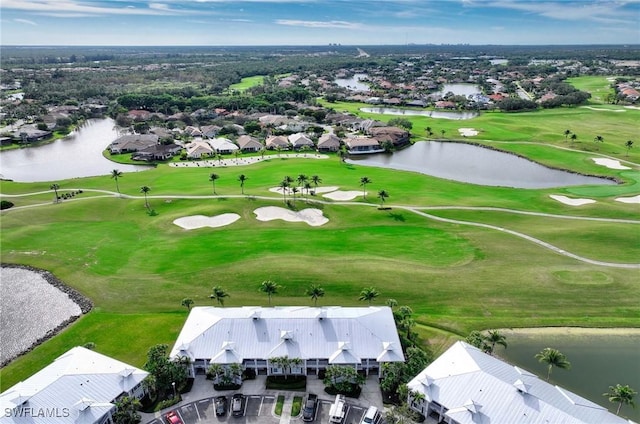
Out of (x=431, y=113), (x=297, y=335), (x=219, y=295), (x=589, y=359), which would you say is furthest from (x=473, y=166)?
(x=297, y=335)

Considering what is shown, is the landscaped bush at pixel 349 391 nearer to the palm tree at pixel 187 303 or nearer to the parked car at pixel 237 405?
the parked car at pixel 237 405

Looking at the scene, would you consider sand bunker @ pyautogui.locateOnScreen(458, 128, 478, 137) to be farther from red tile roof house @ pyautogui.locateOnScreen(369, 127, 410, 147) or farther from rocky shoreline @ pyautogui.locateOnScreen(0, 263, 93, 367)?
rocky shoreline @ pyautogui.locateOnScreen(0, 263, 93, 367)

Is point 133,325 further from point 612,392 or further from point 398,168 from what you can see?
point 398,168

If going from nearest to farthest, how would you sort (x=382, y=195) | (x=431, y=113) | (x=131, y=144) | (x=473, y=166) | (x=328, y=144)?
(x=382, y=195)
(x=473, y=166)
(x=328, y=144)
(x=131, y=144)
(x=431, y=113)

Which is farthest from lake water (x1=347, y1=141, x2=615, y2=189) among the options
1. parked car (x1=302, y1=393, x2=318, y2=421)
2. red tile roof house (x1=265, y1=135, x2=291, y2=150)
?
parked car (x1=302, y1=393, x2=318, y2=421)

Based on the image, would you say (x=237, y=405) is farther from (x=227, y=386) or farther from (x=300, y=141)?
(x=300, y=141)

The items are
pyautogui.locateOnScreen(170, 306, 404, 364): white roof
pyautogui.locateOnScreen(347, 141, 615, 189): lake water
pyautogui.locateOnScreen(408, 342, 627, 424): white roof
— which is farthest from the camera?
pyautogui.locateOnScreen(347, 141, 615, 189): lake water
